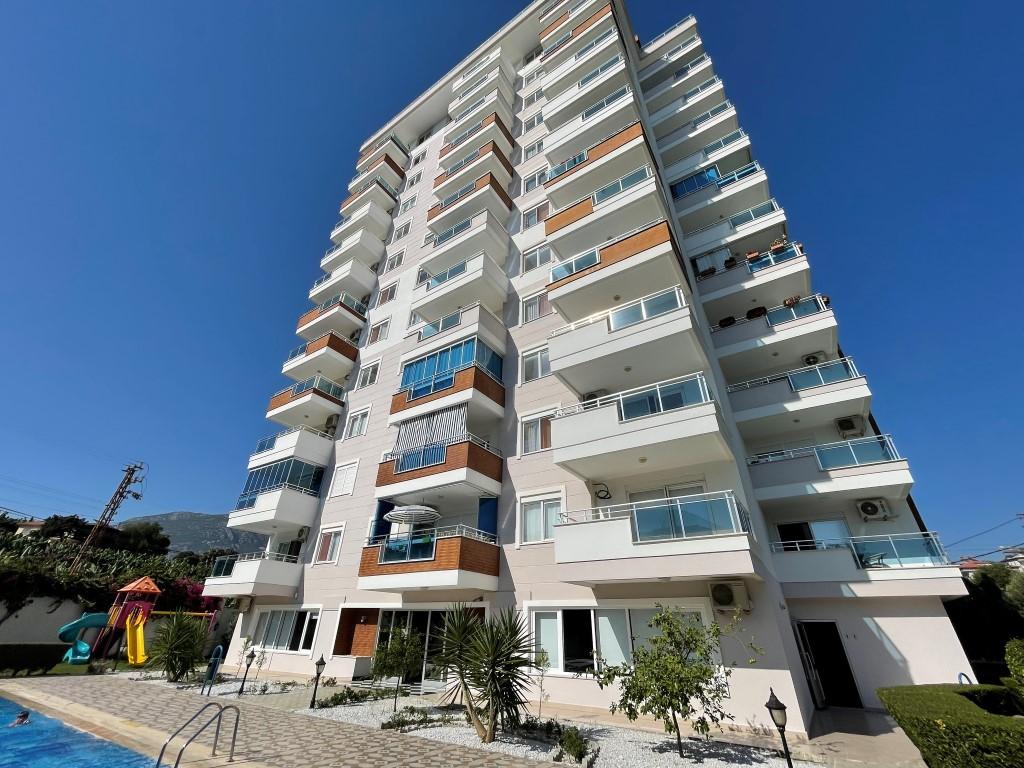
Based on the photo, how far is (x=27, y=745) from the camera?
32.8 ft

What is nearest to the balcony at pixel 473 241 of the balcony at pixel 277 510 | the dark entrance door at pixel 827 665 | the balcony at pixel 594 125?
the balcony at pixel 594 125

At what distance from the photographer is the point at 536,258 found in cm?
2064

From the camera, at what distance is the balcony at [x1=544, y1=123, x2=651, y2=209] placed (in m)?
18.7

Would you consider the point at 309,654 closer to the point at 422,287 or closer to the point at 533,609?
the point at 533,609

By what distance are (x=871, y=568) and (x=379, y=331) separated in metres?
23.2

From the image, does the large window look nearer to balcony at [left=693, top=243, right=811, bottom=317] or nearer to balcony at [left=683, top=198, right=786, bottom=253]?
balcony at [left=693, top=243, right=811, bottom=317]

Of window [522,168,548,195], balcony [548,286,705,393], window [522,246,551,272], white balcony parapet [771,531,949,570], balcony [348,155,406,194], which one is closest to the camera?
white balcony parapet [771,531,949,570]

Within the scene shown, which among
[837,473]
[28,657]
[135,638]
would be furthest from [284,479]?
[837,473]

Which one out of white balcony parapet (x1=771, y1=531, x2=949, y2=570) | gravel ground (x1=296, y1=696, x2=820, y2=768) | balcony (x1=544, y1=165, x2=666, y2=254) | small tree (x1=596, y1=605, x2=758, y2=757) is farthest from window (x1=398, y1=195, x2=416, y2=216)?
white balcony parapet (x1=771, y1=531, x2=949, y2=570)

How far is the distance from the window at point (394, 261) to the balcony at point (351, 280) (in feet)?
2.98

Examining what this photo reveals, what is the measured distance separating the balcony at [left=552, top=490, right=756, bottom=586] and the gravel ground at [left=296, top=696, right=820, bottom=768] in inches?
123

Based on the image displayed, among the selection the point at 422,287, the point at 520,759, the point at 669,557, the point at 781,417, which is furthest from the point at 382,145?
the point at 520,759

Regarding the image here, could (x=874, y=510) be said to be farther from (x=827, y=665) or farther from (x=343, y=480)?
(x=343, y=480)

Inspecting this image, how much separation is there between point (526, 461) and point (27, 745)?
14.3 metres
